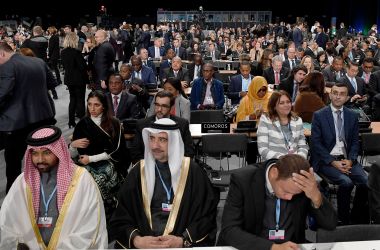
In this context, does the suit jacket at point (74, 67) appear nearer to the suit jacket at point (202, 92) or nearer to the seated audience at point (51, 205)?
the suit jacket at point (202, 92)

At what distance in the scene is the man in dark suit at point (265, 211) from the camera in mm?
2918

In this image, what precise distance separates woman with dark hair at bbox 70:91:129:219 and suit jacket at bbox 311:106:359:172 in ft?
6.58

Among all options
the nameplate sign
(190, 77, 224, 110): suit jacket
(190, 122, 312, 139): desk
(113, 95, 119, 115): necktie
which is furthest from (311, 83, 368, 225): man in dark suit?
(190, 77, 224, 110): suit jacket

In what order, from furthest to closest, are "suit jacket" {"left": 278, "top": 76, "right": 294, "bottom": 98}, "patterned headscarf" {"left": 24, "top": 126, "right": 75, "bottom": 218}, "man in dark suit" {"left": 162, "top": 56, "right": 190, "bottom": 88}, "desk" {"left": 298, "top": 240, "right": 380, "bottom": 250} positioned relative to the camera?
"man in dark suit" {"left": 162, "top": 56, "right": 190, "bottom": 88} → "suit jacket" {"left": 278, "top": 76, "right": 294, "bottom": 98} → "patterned headscarf" {"left": 24, "top": 126, "right": 75, "bottom": 218} → "desk" {"left": 298, "top": 240, "right": 380, "bottom": 250}

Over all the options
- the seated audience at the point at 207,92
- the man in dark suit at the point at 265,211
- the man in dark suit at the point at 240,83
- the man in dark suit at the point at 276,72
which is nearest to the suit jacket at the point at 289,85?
the man in dark suit at the point at 240,83

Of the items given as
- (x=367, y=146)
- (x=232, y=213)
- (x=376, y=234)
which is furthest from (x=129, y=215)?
(x=367, y=146)

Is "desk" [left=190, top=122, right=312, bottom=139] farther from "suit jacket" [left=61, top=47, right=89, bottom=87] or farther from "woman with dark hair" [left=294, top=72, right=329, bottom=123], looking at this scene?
"suit jacket" [left=61, top=47, right=89, bottom=87]

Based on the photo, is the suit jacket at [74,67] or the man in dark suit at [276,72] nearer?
the suit jacket at [74,67]

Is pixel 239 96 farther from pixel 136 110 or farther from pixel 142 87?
pixel 136 110

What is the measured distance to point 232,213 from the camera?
120 inches

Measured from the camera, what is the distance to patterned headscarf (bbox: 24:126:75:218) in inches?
120

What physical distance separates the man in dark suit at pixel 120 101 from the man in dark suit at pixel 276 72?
3.31 meters

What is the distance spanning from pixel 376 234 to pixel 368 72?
254 inches

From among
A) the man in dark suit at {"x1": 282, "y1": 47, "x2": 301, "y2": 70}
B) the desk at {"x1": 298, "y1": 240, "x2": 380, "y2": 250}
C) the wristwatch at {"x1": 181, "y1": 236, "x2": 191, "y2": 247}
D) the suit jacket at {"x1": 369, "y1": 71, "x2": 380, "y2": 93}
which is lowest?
the wristwatch at {"x1": 181, "y1": 236, "x2": 191, "y2": 247}
